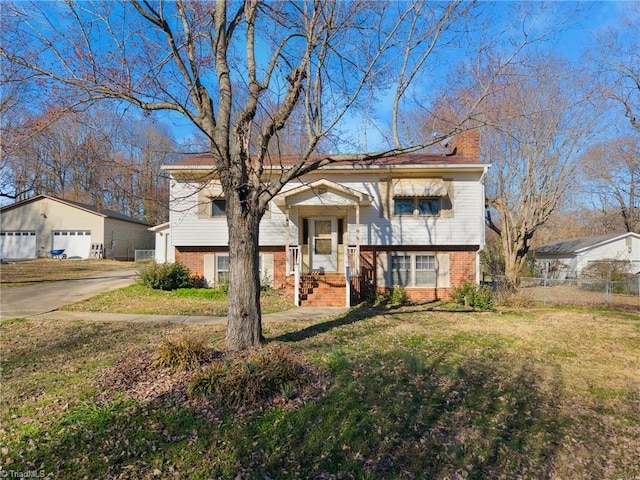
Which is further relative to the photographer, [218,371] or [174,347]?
[174,347]

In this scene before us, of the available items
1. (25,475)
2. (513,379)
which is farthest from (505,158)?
(25,475)

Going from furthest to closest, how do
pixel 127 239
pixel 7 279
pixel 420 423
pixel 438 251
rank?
pixel 127 239 < pixel 7 279 < pixel 438 251 < pixel 420 423

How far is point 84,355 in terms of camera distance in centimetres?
576

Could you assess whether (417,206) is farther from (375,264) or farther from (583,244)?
(583,244)

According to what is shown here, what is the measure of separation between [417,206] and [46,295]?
1247 centimetres

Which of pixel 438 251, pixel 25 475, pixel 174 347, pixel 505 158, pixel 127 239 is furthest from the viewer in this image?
pixel 127 239

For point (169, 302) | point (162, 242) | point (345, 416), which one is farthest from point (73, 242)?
point (345, 416)

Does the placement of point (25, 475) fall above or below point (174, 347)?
below

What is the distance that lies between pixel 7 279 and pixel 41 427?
15.1 meters

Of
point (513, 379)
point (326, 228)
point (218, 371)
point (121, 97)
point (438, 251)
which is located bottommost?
point (513, 379)

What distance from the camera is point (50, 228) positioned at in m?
27.6

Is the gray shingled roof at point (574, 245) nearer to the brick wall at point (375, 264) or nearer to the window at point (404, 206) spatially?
the brick wall at point (375, 264)

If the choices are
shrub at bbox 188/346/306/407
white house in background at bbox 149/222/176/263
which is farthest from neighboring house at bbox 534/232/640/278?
shrub at bbox 188/346/306/407

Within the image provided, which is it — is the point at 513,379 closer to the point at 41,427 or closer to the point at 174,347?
the point at 174,347
